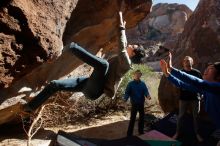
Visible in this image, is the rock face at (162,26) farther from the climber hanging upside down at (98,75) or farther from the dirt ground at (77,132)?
the climber hanging upside down at (98,75)

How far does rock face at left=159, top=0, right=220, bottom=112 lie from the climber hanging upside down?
578 centimetres

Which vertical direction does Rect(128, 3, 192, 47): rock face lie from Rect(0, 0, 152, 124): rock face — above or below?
above

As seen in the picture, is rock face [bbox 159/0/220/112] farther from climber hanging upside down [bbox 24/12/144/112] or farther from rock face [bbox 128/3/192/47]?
rock face [bbox 128/3/192/47]

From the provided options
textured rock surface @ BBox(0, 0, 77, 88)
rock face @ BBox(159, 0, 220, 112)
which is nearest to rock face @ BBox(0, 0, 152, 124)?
textured rock surface @ BBox(0, 0, 77, 88)

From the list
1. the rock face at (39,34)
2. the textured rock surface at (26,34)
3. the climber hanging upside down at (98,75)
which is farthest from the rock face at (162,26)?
the climber hanging upside down at (98,75)

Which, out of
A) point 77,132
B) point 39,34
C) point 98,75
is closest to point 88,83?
point 98,75

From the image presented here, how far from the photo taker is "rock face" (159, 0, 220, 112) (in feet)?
35.1

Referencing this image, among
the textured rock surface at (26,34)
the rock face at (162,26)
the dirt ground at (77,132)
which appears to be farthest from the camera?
the rock face at (162,26)

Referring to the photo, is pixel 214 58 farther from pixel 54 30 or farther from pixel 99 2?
pixel 54 30

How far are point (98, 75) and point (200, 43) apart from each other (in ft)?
22.2

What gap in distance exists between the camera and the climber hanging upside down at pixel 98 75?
5.07 metres

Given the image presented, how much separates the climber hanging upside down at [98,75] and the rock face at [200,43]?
578 centimetres

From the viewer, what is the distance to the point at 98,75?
5191 millimetres

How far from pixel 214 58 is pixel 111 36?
3264mm
